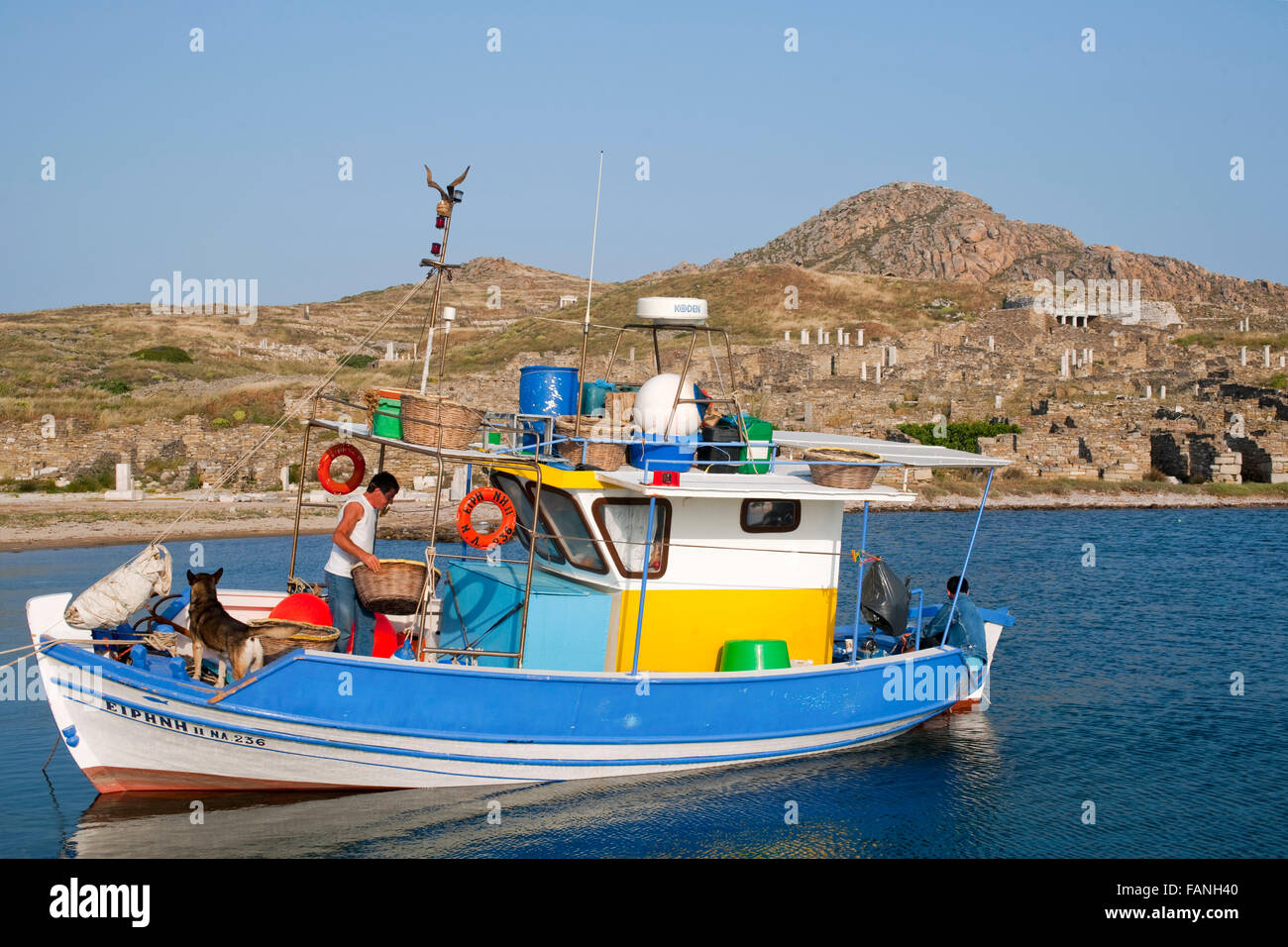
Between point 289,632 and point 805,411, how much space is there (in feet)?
95.9

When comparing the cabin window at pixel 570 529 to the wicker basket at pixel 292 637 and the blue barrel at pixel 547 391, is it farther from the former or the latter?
the wicker basket at pixel 292 637

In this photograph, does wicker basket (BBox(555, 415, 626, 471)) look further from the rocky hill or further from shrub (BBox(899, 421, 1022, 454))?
the rocky hill

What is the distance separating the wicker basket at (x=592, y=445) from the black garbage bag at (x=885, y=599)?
10.3ft

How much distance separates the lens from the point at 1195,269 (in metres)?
103

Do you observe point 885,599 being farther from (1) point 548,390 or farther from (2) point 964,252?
(2) point 964,252

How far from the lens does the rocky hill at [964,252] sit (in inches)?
3893

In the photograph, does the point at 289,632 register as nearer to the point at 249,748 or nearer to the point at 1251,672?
the point at 249,748

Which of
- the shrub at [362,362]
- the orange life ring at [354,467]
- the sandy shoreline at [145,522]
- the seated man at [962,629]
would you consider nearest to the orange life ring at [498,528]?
the orange life ring at [354,467]

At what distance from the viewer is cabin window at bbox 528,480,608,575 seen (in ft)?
29.7

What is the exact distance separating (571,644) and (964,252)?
341 feet

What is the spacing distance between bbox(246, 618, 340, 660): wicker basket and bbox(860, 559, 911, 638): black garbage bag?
512 centimetres

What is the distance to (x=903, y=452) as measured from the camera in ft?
34.1

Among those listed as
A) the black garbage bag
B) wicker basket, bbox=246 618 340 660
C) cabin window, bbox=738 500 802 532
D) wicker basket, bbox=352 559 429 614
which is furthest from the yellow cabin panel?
wicker basket, bbox=246 618 340 660
